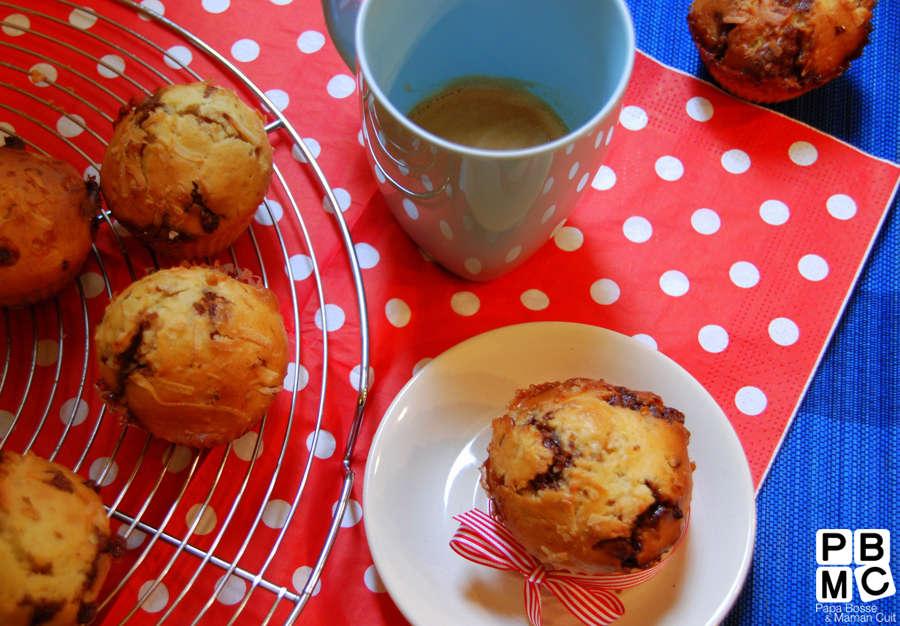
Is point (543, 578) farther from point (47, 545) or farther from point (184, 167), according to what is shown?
point (184, 167)

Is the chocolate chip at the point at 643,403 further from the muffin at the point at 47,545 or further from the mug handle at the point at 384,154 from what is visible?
the muffin at the point at 47,545

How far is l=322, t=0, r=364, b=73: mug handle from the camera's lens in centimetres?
94

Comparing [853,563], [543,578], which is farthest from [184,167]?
[853,563]

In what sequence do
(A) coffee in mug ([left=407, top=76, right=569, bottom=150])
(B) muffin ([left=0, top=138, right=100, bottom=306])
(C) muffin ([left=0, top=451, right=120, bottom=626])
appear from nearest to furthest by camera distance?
1. (C) muffin ([left=0, top=451, right=120, bottom=626])
2. (B) muffin ([left=0, top=138, right=100, bottom=306])
3. (A) coffee in mug ([left=407, top=76, right=569, bottom=150])

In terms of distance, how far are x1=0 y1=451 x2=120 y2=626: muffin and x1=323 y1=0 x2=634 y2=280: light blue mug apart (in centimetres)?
50

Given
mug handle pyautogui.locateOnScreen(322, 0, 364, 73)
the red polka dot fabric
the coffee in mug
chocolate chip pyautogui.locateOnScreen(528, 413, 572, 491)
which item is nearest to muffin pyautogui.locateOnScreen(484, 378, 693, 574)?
chocolate chip pyautogui.locateOnScreen(528, 413, 572, 491)

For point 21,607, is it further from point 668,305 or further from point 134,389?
point 668,305

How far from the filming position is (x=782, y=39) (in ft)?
3.62

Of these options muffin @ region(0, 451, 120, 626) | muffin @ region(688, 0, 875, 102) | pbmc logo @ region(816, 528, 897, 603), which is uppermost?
muffin @ region(688, 0, 875, 102)

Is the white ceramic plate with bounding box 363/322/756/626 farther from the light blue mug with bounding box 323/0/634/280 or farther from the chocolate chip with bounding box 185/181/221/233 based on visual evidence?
the chocolate chip with bounding box 185/181/221/233

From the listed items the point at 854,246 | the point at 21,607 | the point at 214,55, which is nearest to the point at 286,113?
the point at 214,55

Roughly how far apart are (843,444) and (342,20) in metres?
0.84

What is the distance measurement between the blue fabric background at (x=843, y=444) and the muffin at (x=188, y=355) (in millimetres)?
656

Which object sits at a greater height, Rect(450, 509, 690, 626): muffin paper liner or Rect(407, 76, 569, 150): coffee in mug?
Rect(407, 76, 569, 150): coffee in mug
